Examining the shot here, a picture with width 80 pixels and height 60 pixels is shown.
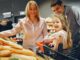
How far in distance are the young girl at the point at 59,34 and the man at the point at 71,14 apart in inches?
1.1

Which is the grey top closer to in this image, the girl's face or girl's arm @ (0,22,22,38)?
the girl's face

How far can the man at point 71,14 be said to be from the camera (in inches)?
47.8

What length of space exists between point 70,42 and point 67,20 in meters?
0.14

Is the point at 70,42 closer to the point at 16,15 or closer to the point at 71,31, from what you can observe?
the point at 71,31

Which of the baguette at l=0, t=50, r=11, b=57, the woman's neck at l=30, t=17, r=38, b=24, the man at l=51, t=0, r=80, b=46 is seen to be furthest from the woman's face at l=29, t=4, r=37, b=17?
the baguette at l=0, t=50, r=11, b=57

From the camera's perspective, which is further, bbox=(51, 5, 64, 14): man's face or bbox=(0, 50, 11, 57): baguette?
bbox=(51, 5, 64, 14): man's face

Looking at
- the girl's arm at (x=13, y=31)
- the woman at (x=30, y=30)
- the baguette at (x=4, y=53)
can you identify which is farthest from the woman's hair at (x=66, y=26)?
the baguette at (x=4, y=53)

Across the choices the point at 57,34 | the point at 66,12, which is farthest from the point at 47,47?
the point at 66,12

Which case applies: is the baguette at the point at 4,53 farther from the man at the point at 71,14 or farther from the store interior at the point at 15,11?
the man at the point at 71,14

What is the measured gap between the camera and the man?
3.98ft

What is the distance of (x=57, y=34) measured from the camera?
3.98 feet

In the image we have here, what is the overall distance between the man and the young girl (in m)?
0.03

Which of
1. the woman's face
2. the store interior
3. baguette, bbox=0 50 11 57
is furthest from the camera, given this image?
the store interior

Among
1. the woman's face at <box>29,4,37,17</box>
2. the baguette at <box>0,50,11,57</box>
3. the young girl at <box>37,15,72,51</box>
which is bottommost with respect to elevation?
the baguette at <box>0,50,11,57</box>
